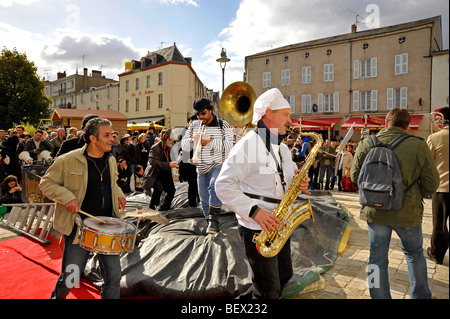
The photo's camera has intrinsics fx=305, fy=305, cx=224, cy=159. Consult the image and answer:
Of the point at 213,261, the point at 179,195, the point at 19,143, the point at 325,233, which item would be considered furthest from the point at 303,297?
the point at 19,143

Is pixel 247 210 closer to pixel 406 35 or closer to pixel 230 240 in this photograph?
pixel 230 240

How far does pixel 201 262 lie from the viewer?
3.79 meters

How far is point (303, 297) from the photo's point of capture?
3.41 metres

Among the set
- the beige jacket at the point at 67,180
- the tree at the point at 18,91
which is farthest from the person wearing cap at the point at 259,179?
the tree at the point at 18,91

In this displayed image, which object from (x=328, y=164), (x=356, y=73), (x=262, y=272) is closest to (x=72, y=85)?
(x=356, y=73)

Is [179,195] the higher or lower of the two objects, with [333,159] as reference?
lower

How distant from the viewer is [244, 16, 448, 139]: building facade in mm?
24609

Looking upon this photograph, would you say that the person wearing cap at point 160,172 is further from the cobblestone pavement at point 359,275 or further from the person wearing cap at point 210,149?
the cobblestone pavement at point 359,275

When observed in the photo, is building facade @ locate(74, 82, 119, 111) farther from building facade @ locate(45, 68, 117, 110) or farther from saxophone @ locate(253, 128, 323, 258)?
saxophone @ locate(253, 128, 323, 258)

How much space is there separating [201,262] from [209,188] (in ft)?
4.47

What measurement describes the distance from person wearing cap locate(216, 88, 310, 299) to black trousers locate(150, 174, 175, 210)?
390cm

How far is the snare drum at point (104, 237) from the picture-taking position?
2.67 meters

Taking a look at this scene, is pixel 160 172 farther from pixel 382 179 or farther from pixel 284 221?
pixel 382 179
